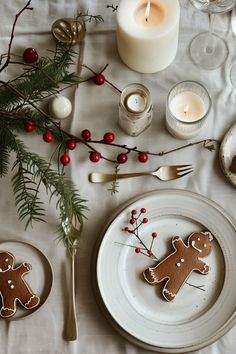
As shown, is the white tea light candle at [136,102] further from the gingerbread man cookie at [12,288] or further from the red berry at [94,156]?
the gingerbread man cookie at [12,288]

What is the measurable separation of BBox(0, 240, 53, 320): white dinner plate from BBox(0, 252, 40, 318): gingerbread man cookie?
0.5 inches

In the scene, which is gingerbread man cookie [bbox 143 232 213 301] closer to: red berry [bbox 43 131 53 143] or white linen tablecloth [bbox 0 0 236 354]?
white linen tablecloth [bbox 0 0 236 354]

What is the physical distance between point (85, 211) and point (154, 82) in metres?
0.26

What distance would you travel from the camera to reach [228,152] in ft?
3.39

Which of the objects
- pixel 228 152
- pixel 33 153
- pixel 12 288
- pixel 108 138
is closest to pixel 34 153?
pixel 33 153

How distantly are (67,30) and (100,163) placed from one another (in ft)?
0.81

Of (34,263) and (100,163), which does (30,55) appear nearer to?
(100,163)

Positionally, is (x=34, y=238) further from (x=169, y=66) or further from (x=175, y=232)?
(x=169, y=66)

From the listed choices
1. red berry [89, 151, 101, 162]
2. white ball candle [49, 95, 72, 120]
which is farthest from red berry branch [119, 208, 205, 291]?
white ball candle [49, 95, 72, 120]

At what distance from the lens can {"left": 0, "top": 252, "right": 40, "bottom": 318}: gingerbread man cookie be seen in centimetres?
96

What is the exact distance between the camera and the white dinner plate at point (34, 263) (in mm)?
988

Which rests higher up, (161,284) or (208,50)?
(208,50)

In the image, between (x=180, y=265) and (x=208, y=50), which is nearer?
(x=180, y=265)

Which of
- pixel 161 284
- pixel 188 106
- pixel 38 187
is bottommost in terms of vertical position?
pixel 161 284
